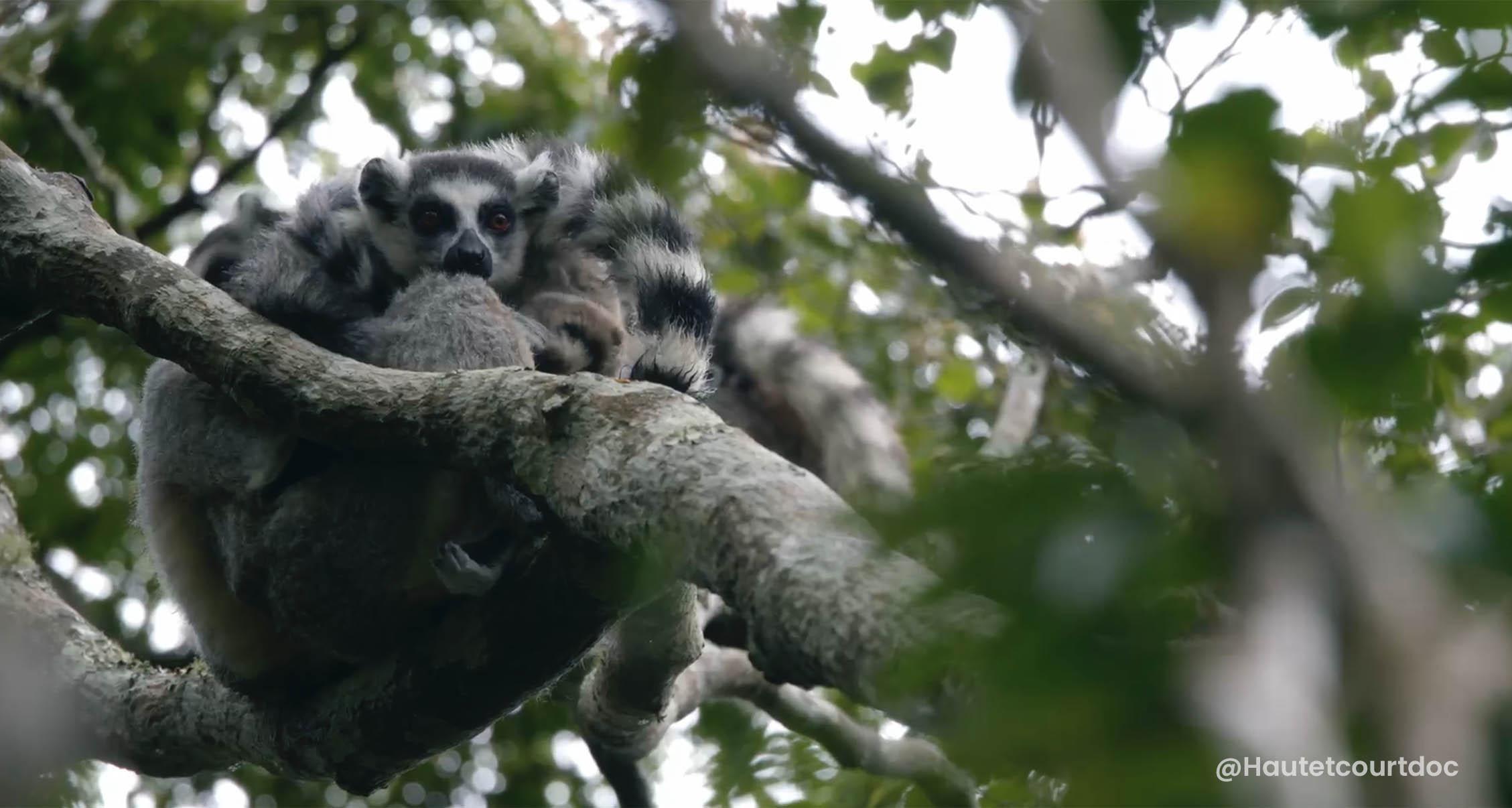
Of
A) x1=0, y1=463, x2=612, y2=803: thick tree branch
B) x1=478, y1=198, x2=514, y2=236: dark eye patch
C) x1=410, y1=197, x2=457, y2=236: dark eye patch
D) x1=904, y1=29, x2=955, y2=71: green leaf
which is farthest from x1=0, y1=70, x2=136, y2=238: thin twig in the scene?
x1=904, y1=29, x2=955, y2=71: green leaf

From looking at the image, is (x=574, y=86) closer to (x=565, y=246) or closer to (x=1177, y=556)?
(x=565, y=246)

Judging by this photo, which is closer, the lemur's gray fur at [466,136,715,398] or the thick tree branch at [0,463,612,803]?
the thick tree branch at [0,463,612,803]

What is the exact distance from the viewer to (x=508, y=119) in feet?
27.3

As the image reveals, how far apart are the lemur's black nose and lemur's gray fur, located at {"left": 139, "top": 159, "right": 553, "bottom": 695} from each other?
306mm

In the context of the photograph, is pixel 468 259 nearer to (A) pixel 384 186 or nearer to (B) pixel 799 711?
(A) pixel 384 186

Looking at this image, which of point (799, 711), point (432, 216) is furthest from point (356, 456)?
point (799, 711)

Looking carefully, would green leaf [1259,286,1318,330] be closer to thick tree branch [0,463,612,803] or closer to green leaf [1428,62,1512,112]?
green leaf [1428,62,1512,112]

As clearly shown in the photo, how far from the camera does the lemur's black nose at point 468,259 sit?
5.38 metres

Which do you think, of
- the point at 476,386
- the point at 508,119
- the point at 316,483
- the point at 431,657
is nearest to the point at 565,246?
the point at 316,483

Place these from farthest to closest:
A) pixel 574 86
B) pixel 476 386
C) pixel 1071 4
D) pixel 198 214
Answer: pixel 198 214 → pixel 574 86 → pixel 476 386 → pixel 1071 4

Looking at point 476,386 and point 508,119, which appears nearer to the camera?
point 476,386

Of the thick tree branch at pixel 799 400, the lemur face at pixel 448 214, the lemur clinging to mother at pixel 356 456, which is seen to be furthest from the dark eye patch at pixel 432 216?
the thick tree branch at pixel 799 400

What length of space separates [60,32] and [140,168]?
140cm

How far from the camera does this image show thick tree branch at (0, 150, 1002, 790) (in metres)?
1.95
